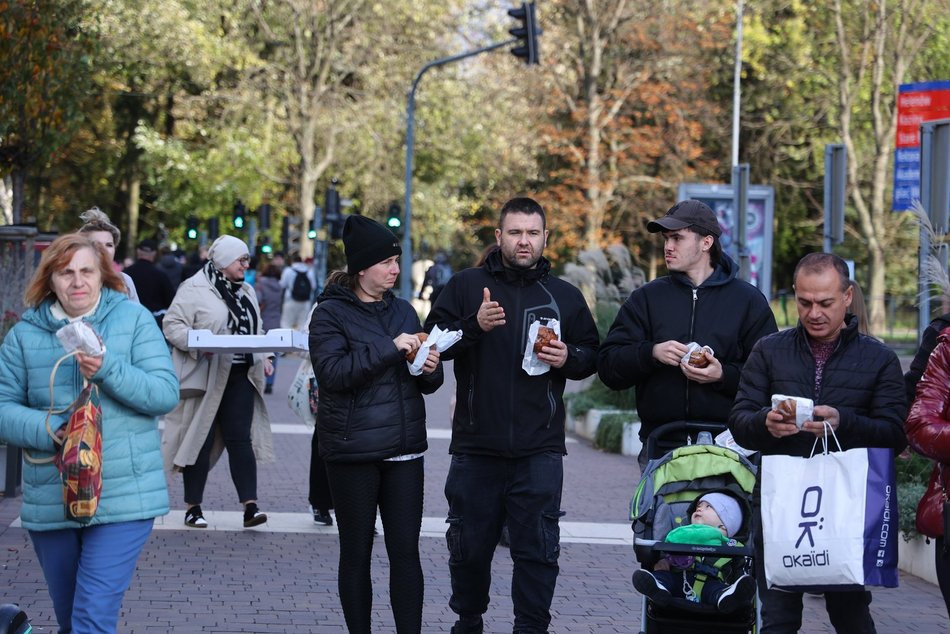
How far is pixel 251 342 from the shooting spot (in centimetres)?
839

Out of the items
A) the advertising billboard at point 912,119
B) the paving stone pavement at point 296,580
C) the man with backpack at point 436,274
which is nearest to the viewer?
the paving stone pavement at point 296,580

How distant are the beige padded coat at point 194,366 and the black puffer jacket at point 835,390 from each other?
15.1 feet

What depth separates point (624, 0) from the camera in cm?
3794

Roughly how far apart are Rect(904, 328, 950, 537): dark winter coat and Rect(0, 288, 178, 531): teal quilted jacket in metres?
2.51

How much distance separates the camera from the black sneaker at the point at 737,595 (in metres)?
4.91

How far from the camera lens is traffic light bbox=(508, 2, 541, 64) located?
24.0 metres

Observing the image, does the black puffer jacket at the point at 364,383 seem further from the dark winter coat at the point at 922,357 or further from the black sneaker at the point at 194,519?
the black sneaker at the point at 194,519

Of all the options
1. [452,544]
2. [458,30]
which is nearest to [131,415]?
[452,544]

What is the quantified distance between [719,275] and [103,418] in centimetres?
256

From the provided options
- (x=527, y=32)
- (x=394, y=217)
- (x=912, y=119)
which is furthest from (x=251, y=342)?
(x=394, y=217)

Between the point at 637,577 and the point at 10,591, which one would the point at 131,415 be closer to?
the point at 637,577

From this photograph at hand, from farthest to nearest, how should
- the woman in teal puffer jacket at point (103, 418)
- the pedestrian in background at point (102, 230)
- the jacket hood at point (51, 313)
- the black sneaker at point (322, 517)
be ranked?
the black sneaker at point (322, 517), the pedestrian in background at point (102, 230), the jacket hood at point (51, 313), the woman in teal puffer jacket at point (103, 418)

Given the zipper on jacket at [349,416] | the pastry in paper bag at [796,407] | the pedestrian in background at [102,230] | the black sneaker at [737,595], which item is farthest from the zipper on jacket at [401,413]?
the pedestrian in background at [102,230]

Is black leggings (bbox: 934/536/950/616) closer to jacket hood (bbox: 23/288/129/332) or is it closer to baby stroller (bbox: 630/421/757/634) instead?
baby stroller (bbox: 630/421/757/634)
